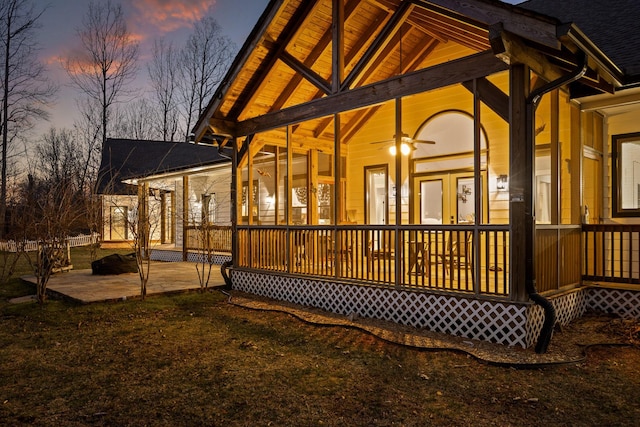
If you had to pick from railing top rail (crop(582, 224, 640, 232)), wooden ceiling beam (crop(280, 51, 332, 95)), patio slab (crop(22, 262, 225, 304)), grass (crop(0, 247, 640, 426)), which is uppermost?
wooden ceiling beam (crop(280, 51, 332, 95))

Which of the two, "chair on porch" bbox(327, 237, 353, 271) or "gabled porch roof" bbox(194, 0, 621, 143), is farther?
"chair on porch" bbox(327, 237, 353, 271)

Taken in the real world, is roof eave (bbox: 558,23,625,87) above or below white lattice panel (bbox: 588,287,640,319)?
above

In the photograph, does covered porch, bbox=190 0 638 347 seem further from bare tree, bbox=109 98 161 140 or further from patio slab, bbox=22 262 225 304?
bare tree, bbox=109 98 161 140

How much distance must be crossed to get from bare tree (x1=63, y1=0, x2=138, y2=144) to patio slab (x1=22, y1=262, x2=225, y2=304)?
2643cm

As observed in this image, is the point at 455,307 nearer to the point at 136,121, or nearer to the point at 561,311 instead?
the point at 561,311

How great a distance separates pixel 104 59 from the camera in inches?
1372

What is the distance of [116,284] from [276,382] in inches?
269

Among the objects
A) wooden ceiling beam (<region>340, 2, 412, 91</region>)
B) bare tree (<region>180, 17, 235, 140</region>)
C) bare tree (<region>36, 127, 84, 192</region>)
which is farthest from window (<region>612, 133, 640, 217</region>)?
bare tree (<region>36, 127, 84, 192</region>)

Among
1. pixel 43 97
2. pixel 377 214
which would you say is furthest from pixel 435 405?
pixel 43 97

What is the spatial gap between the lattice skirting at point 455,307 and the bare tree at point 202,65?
100ft

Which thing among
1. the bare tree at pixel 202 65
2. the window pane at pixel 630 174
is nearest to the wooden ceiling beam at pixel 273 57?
the window pane at pixel 630 174

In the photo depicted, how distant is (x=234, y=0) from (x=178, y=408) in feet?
115

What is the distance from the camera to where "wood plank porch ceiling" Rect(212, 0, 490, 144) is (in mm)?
7453

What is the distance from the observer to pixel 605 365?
4.79 m
